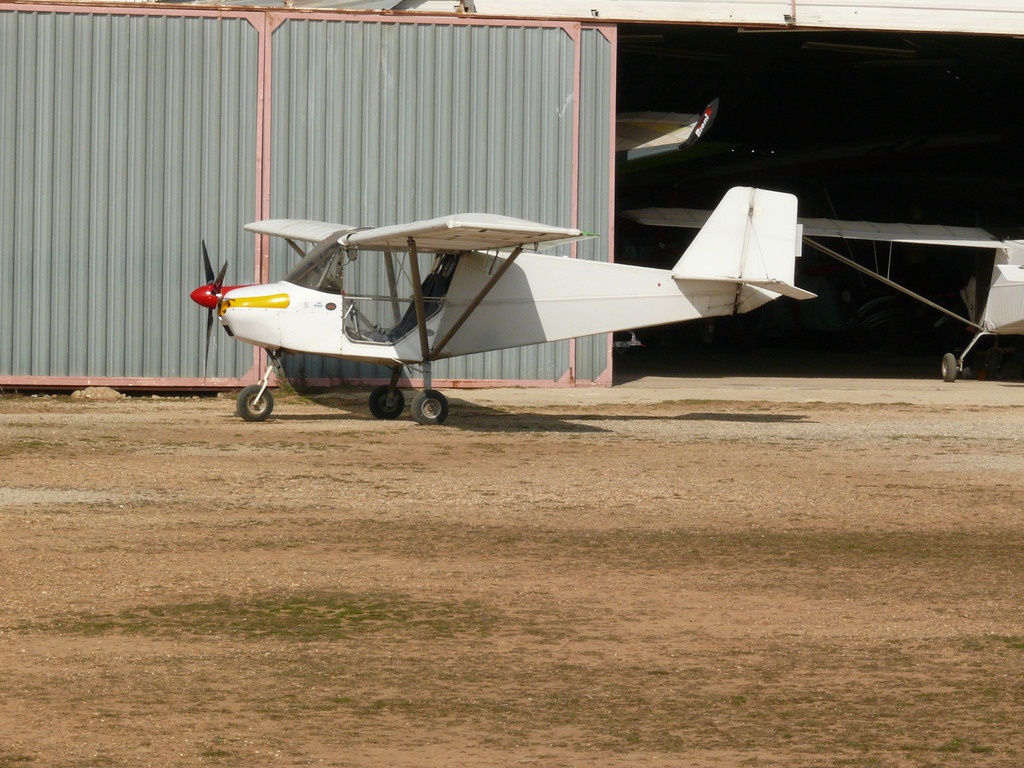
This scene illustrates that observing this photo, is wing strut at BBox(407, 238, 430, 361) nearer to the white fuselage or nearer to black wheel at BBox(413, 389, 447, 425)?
the white fuselage

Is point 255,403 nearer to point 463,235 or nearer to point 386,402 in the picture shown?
point 386,402

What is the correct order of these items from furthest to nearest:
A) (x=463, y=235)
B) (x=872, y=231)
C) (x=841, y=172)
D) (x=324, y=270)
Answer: (x=841, y=172)
(x=872, y=231)
(x=324, y=270)
(x=463, y=235)

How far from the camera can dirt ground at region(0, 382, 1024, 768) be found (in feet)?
14.9

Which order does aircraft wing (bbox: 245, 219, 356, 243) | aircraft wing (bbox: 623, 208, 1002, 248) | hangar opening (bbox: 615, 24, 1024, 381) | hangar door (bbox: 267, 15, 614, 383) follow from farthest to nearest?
hangar opening (bbox: 615, 24, 1024, 381)
aircraft wing (bbox: 623, 208, 1002, 248)
hangar door (bbox: 267, 15, 614, 383)
aircraft wing (bbox: 245, 219, 356, 243)

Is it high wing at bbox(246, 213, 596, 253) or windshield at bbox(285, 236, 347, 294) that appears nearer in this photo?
high wing at bbox(246, 213, 596, 253)

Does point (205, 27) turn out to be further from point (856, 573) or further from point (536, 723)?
point (536, 723)

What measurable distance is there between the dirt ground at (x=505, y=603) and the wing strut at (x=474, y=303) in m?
1.85

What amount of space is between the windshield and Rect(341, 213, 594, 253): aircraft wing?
17 cm

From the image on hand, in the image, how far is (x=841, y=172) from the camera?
28578mm

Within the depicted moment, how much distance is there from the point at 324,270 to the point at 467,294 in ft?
4.95

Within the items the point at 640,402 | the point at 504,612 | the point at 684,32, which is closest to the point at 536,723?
the point at 504,612

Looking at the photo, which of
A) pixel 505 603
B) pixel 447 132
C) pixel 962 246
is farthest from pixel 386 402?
pixel 962 246

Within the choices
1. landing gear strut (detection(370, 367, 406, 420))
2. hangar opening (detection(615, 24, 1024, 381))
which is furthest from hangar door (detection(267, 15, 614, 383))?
hangar opening (detection(615, 24, 1024, 381))

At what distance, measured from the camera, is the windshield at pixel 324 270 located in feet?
43.9
